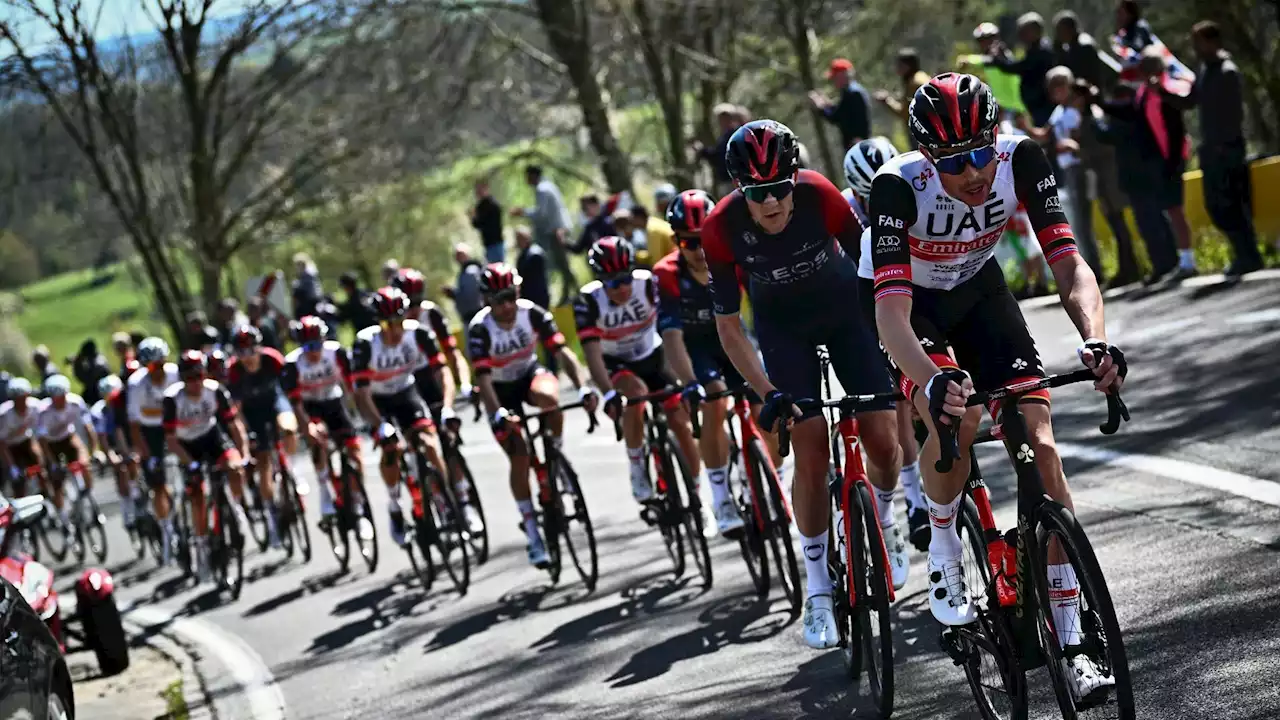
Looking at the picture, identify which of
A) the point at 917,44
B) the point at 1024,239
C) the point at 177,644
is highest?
the point at 917,44

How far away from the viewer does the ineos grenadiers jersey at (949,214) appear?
5.80m

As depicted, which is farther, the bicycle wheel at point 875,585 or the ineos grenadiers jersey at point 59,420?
the ineos grenadiers jersey at point 59,420

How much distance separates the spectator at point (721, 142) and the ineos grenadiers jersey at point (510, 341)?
2.19 m

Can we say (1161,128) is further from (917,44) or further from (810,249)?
(917,44)

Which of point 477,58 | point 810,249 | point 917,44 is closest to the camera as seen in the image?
point 810,249

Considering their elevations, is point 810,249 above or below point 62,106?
below

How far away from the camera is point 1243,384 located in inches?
450

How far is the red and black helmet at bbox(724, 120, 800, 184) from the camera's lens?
22.7 feet

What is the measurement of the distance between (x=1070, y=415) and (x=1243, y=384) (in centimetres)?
148

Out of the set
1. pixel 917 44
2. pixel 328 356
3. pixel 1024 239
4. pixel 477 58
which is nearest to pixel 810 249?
pixel 328 356

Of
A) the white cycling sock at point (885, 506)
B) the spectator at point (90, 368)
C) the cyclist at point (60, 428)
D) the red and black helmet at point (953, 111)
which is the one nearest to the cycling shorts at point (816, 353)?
the white cycling sock at point (885, 506)

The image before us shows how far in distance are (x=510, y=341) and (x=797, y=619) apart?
397 cm

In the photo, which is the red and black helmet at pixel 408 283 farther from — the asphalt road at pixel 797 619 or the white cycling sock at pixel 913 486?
the white cycling sock at pixel 913 486

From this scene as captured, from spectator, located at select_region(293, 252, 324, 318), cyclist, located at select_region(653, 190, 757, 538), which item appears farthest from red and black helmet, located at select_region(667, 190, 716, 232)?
spectator, located at select_region(293, 252, 324, 318)
